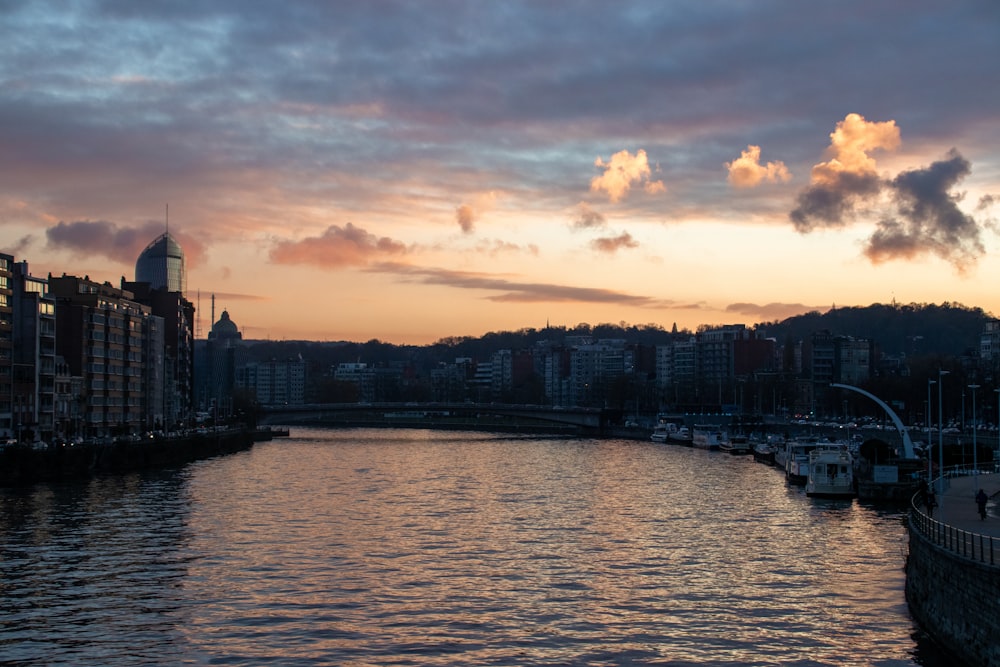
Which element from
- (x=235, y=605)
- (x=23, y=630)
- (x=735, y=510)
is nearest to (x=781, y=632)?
(x=235, y=605)

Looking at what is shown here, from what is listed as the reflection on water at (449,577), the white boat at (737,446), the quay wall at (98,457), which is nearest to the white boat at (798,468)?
the reflection on water at (449,577)

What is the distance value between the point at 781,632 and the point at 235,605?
20012 millimetres

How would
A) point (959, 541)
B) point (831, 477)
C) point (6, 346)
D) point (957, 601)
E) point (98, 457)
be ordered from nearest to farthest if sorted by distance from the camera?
point (957, 601) → point (959, 541) → point (831, 477) → point (98, 457) → point (6, 346)

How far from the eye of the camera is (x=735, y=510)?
8225cm

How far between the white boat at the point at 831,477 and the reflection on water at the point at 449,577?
64.6 inches

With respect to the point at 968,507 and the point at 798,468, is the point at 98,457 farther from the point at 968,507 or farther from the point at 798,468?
the point at 968,507

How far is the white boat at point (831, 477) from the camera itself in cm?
9088

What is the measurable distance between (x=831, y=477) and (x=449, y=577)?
46.5m

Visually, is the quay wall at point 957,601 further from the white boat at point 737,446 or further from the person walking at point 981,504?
the white boat at point 737,446

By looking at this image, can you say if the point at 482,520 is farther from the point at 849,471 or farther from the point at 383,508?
the point at 849,471

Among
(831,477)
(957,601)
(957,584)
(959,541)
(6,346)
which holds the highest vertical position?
(6,346)

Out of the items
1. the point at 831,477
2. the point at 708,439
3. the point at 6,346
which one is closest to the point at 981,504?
the point at 831,477

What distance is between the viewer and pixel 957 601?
121 feet

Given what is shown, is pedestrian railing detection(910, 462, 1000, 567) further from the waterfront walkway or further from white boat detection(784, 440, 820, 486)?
white boat detection(784, 440, 820, 486)
